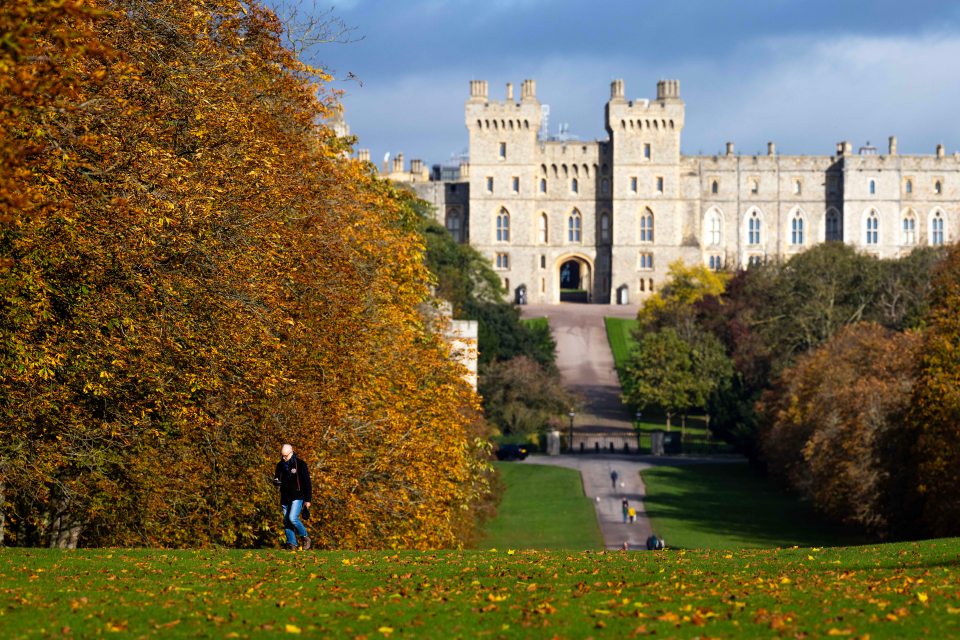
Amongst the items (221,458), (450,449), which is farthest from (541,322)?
(221,458)

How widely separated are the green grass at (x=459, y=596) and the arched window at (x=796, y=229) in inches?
3093

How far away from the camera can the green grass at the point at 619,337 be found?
7062 centimetres

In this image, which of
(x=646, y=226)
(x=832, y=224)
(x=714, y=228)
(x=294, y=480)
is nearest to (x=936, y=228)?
(x=832, y=224)

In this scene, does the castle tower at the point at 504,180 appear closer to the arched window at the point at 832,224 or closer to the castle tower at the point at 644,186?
the castle tower at the point at 644,186

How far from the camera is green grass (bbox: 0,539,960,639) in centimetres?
901

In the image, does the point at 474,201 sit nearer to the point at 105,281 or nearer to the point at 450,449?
the point at 450,449

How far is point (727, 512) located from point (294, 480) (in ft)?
90.3

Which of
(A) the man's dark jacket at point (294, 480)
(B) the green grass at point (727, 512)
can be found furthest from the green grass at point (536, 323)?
(A) the man's dark jacket at point (294, 480)

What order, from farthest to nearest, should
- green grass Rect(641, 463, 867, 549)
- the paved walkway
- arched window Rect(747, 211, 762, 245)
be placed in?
arched window Rect(747, 211, 762, 245) → the paved walkway → green grass Rect(641, 463, 867, 549)

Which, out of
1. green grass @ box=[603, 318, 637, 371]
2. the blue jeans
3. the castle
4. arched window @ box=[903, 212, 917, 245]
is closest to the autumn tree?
the blue jeans

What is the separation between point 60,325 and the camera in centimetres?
1370

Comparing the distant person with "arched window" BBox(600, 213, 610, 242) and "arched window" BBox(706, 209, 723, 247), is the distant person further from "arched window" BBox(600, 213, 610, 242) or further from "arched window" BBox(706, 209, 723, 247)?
"arched window" BBox(706, 209, 723, 247)

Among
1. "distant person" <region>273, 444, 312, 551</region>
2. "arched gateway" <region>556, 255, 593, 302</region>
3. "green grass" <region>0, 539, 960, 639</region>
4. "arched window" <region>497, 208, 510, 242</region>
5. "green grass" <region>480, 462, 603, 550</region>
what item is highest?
"arched window" <region>497, 208, 510, 242</region>

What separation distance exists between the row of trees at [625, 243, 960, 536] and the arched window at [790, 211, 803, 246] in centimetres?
1726
